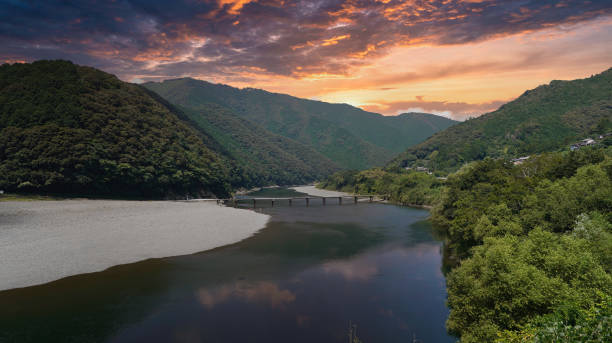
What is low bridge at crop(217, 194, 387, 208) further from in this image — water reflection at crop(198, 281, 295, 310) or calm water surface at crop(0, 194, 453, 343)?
water reflection at crop(198, 281, 295, 310)

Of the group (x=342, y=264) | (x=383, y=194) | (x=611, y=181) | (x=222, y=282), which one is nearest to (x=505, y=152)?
(x=383, y=194)

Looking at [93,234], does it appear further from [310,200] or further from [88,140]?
[310,200]

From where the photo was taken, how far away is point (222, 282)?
38.9 meters

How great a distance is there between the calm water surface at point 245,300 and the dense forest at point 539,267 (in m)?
5.69

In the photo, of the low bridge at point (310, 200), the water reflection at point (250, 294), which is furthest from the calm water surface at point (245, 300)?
the low bridge at point (310, 200)

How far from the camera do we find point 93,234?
54.8 metres

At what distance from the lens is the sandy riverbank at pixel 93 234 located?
40344 millimetres

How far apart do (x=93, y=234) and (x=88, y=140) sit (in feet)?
197

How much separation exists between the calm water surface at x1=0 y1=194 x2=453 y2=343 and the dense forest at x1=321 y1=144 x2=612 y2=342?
5.69 metres

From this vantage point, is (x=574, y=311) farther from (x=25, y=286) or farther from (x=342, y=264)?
(x=25, y=286)

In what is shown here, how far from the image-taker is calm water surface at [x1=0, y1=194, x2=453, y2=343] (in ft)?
89.7

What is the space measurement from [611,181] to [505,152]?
551 ft

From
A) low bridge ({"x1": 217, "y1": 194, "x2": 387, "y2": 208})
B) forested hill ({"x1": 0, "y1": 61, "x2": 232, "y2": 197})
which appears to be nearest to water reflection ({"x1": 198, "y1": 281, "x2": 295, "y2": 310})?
forested hill ({"x1": 0, "y1": 61, "x2": 232, "y2": 197})

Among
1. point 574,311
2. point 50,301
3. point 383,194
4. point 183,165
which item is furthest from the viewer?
point 383,194
